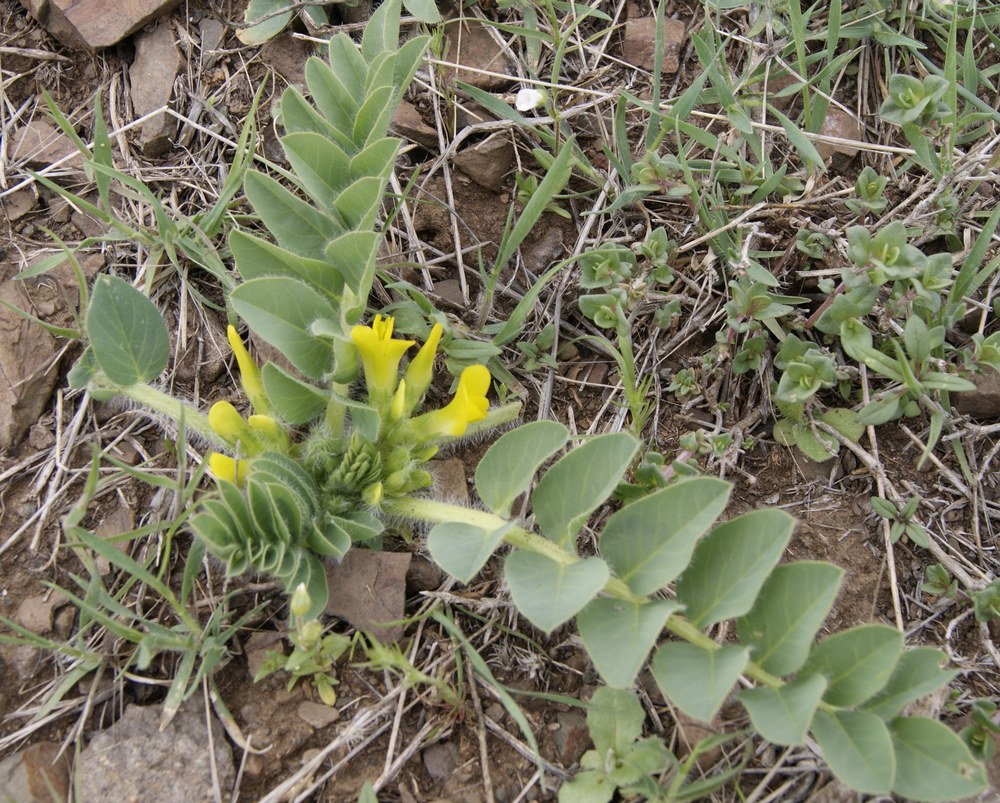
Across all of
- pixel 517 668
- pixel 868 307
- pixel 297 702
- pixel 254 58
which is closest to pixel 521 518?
pixel 517 668

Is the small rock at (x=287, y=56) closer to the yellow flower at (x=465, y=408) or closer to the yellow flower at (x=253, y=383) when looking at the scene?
the yellow flower at (x=253, y=383)

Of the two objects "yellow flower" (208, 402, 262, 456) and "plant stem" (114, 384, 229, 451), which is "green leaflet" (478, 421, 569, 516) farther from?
"plant stem" (114, 384, 229, 451)

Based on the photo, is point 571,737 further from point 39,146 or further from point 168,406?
point 39,146

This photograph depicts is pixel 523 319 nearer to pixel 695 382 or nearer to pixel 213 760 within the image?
pixel 695 382

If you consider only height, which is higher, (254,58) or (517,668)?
(254,58)

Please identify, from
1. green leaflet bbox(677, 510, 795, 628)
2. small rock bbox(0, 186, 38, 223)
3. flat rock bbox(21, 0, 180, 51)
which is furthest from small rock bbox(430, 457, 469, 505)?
flat rock bbox(21, 0, 180, 51)

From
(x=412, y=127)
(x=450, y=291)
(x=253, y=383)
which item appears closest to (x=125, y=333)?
(x=253, y=383)

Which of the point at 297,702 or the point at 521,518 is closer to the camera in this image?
the point at 297,702

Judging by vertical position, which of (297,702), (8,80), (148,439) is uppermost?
(8,80)
